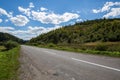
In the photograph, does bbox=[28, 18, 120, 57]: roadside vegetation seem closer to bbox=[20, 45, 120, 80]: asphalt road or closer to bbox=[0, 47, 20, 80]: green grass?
bbox=[20, 45, 120, 80]: asphalt road

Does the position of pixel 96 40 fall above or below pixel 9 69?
above

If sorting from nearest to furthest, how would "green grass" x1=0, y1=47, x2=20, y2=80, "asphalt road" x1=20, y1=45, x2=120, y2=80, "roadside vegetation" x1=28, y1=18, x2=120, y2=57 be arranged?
1. "asphalt road" x1=20, y1=45, x2=120, y2=80
2. "green grass" x1=0, y1=47, x2=20, y2=80
3. "roadside vegetation" x1=28, y1=18, x2=120, y2=57

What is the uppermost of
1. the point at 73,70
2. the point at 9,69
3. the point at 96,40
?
the point at 96,40

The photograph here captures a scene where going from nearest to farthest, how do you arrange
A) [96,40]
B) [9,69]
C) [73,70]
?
[73,70], [9,69], [96,40]

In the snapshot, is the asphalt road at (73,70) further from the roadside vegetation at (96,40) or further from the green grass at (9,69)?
the roadside vegetation at (96,40)

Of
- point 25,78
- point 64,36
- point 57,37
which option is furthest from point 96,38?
point 25,78

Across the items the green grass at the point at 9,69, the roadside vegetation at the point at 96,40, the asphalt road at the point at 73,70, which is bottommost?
the green grass at the point at 9,69

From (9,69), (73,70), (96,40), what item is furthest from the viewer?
(96,40)

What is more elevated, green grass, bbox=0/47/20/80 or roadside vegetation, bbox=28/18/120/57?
roadside vegetation, bbox=28/18/120/57

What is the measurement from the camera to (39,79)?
23.4 ft

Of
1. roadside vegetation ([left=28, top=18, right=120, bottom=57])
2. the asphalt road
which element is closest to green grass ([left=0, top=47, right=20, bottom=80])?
the asphalt road

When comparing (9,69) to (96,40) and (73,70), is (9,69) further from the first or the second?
(96,40)

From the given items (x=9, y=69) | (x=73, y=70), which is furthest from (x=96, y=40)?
(x=73, y=70)

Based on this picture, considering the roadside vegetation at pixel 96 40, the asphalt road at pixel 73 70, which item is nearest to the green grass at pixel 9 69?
the asphalt road at pixel 73 70
